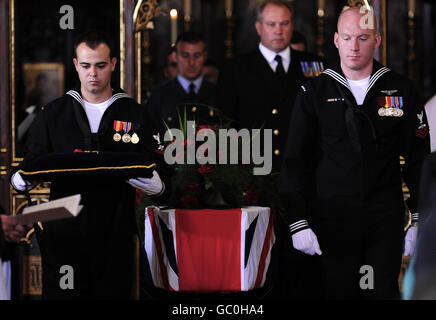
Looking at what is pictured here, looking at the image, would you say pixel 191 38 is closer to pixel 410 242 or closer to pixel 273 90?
pixel 273 90

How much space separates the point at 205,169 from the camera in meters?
5.39

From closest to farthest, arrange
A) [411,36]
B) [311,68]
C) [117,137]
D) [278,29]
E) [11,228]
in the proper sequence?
[11,228]
[117,137]
[278,29]
[311,68]
[411,36]

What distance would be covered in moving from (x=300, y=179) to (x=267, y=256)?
0.78 meters

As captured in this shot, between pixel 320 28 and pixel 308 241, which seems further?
pixel 320 28

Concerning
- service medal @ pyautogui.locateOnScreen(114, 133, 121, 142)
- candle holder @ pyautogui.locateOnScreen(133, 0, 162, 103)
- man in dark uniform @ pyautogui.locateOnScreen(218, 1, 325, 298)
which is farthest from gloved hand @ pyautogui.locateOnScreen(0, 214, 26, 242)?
candle holder @ pyautogui.locateOnScreen(133, 0, 162, 103)

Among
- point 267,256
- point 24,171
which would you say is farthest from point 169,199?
point 24,171

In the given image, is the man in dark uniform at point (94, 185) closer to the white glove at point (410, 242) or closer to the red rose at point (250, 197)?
the red rose at point (250, 197)

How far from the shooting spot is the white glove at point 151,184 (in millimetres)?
4777

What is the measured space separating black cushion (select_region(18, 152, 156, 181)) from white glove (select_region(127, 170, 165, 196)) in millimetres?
128

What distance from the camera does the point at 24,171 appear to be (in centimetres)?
462

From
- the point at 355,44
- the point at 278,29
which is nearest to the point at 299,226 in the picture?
the point at 355,44

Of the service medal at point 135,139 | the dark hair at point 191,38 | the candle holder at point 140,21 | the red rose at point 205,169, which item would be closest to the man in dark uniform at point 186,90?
the dark hair at point 191,38

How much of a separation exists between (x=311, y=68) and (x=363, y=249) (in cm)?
238

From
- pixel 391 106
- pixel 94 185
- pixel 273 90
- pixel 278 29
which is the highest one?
pixel 278 29
